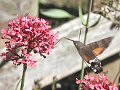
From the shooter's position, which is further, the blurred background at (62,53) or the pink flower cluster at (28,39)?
the blurred background at (62,53)

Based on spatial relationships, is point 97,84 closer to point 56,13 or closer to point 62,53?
point 62,53

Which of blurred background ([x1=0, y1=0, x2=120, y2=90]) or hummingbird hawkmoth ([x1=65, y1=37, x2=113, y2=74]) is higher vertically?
hummingbird hawkmoth ([x1=65, y1=37, x2=113, y2=74])

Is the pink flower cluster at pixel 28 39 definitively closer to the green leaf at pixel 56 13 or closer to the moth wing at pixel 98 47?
the moth wing at pixel 98 47

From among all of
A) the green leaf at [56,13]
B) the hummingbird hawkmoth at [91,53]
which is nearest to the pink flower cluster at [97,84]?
the hummingbird hawkmoth at [91,53]

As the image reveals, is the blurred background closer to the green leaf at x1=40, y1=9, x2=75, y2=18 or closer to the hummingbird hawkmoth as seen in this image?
the green leaf at x1=40, y1=9, x2=75, y2=18

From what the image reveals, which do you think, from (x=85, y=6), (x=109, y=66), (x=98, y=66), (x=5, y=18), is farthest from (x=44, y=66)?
(x=85, y=6)

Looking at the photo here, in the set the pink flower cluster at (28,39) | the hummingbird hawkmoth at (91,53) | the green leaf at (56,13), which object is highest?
the pink flower cluster at (28,39)

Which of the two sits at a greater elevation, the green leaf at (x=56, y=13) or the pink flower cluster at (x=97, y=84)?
the pink flower cluster at (x=97, y=84)

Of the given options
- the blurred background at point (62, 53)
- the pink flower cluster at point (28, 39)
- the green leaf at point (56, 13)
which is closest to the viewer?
the pink flower cluster at point (28, 39)

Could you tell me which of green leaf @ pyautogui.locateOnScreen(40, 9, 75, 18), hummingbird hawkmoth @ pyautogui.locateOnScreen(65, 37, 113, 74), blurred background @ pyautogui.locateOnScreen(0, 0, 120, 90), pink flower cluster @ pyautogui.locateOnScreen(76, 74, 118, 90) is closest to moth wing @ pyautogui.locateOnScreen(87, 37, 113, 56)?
hummingbird hawkmoth @ pyautogui.locateOnScreen(65, 37, 113, 74)
